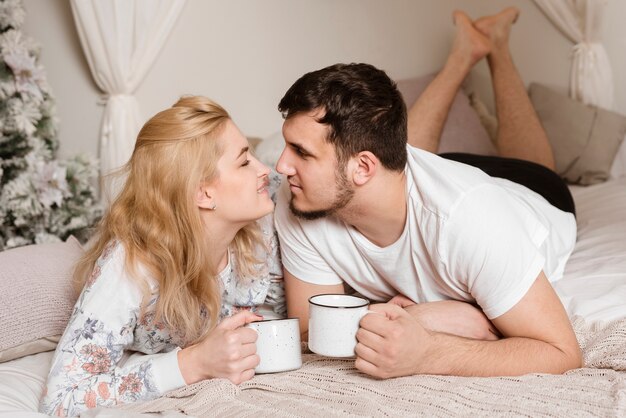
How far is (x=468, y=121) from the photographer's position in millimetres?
3227

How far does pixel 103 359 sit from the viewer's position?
147 centimetres

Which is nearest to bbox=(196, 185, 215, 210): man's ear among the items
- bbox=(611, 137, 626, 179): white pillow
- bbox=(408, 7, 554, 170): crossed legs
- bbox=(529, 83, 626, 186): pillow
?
bbox=(408, 7, 554, 170): crossed legs

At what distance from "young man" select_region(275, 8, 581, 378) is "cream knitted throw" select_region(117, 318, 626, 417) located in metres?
0.05

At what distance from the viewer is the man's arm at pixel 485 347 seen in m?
1.40

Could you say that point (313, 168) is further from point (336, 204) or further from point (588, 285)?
point (588, 285)

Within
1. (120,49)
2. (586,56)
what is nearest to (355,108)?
(120,49)

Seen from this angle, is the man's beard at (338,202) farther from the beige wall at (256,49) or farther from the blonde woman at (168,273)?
the beige wall at (256,49)

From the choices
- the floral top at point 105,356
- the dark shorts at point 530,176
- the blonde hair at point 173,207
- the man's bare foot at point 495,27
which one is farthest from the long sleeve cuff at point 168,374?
the man's bare foot at point 495,27

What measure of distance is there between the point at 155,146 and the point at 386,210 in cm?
53

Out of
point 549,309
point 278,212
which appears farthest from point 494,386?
point 278,212

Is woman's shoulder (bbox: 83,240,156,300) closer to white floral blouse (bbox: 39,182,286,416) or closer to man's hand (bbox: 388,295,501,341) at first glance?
white floral blouse (bbox: 39,182,286,416)

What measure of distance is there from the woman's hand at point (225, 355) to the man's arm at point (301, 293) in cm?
35

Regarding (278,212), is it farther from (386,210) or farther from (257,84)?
(257,84)

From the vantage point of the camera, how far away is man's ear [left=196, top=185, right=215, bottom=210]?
163 cm
